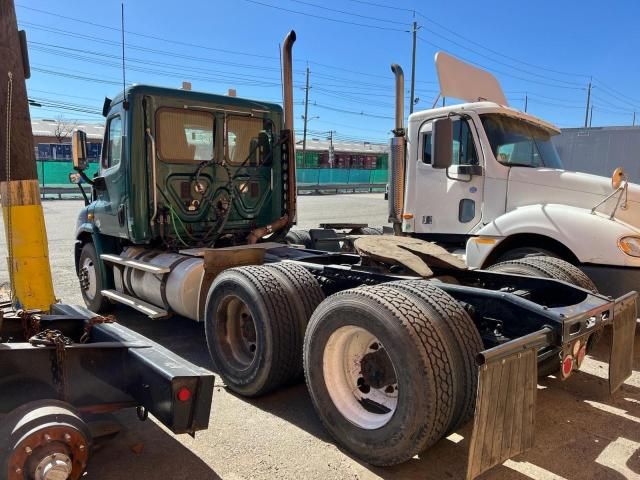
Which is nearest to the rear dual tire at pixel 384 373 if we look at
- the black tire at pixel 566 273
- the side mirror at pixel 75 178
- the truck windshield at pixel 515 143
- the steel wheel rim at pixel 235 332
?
the steel wheel rim at pixel 235 332

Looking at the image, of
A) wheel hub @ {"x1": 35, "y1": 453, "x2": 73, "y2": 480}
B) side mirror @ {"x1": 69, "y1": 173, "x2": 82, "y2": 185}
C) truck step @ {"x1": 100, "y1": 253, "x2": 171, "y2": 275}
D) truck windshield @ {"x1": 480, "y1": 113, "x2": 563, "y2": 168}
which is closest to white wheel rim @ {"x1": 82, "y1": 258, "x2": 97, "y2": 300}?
truck step @ {"x1": 100, "y1": 253, "x2": 171, "y2": 275}


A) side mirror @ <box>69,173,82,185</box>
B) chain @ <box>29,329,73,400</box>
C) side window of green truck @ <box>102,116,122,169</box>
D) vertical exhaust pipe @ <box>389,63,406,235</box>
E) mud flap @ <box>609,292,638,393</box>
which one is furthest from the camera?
vertical exhaust pipe @ <box>389,63,406,235</box>

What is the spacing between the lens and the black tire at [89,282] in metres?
6.38

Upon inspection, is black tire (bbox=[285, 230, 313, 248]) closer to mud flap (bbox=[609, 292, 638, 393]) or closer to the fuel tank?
the fuel tank

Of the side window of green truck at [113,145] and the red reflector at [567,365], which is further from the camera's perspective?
the side window of green truck at [113,145]

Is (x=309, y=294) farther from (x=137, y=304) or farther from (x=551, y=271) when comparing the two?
(x=137, y=304)

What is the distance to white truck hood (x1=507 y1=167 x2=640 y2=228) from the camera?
5.29m

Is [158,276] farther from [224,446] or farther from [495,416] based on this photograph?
[495,416]

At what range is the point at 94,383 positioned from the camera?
3004 millimetres

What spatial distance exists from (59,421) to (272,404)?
70.3 inches

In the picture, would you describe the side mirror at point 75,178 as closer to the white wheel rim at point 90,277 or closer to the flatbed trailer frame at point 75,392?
A: the white wheel rim at point 90,277

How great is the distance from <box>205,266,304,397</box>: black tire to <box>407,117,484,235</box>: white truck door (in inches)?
124

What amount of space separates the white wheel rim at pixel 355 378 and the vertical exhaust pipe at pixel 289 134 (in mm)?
3281

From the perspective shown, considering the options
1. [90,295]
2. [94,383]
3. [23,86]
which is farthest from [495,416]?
[90,295]
